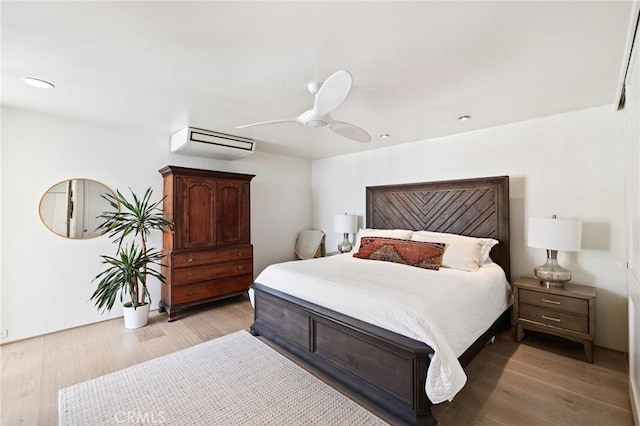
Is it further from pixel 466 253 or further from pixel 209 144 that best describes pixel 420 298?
pixel 209 144

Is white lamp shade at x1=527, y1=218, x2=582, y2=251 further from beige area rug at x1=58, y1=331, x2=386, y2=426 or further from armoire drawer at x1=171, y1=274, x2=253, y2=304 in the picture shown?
armoire drawer at x1=171, y1=274, x2=253, y2=304

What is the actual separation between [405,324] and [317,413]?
861 millimetres

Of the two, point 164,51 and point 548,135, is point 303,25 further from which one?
point 548,135

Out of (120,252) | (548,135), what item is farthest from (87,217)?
(548,135)

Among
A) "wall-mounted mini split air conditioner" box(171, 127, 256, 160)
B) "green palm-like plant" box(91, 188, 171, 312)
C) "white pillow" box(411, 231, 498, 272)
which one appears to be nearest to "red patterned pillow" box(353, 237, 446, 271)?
"white pillow" box(411, 231, 498, 272)

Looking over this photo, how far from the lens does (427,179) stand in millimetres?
4102

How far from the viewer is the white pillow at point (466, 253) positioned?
2963mm

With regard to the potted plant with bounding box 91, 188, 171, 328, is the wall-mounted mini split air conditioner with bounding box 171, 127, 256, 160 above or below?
above

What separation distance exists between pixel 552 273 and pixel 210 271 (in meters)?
4.02

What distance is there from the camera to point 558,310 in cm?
264

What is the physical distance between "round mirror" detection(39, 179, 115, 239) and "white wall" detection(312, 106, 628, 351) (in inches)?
175

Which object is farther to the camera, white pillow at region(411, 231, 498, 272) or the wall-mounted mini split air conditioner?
the wall-mounted mini split air conditioner

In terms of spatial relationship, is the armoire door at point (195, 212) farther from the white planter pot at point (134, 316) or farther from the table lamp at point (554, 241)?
the table lamp at point (554, 241)

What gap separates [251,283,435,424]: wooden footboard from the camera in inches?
69.0
